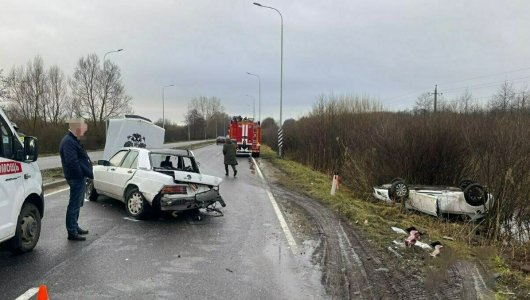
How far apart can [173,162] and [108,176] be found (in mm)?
1601

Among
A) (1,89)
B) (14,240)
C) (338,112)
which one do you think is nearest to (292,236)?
(14,240)

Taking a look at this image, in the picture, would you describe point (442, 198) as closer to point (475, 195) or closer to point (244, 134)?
point (475, 195)

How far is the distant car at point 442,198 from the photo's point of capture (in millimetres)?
10466

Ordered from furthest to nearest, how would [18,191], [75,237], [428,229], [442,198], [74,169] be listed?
[442,198] → [428,229] → [75,237] → [74,169] → [18,191]

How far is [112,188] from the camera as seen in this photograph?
33.7ft

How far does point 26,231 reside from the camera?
20.9 feet

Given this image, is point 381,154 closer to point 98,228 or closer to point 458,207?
point 458,207

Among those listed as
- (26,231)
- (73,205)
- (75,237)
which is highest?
(73,205)

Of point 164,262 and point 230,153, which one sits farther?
point 230,153

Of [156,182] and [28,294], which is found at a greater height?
[156,182]

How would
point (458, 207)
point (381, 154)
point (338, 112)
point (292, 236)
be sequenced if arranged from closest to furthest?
point (292, 236)
point (458, 207)
point (381, 154)
point (338, 112)

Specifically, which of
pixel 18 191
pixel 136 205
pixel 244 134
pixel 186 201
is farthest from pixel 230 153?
pixel 244 134

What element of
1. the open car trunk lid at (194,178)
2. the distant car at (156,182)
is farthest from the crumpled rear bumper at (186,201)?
the open car trunk lid at (194,178)

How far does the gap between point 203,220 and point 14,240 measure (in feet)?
12.9
